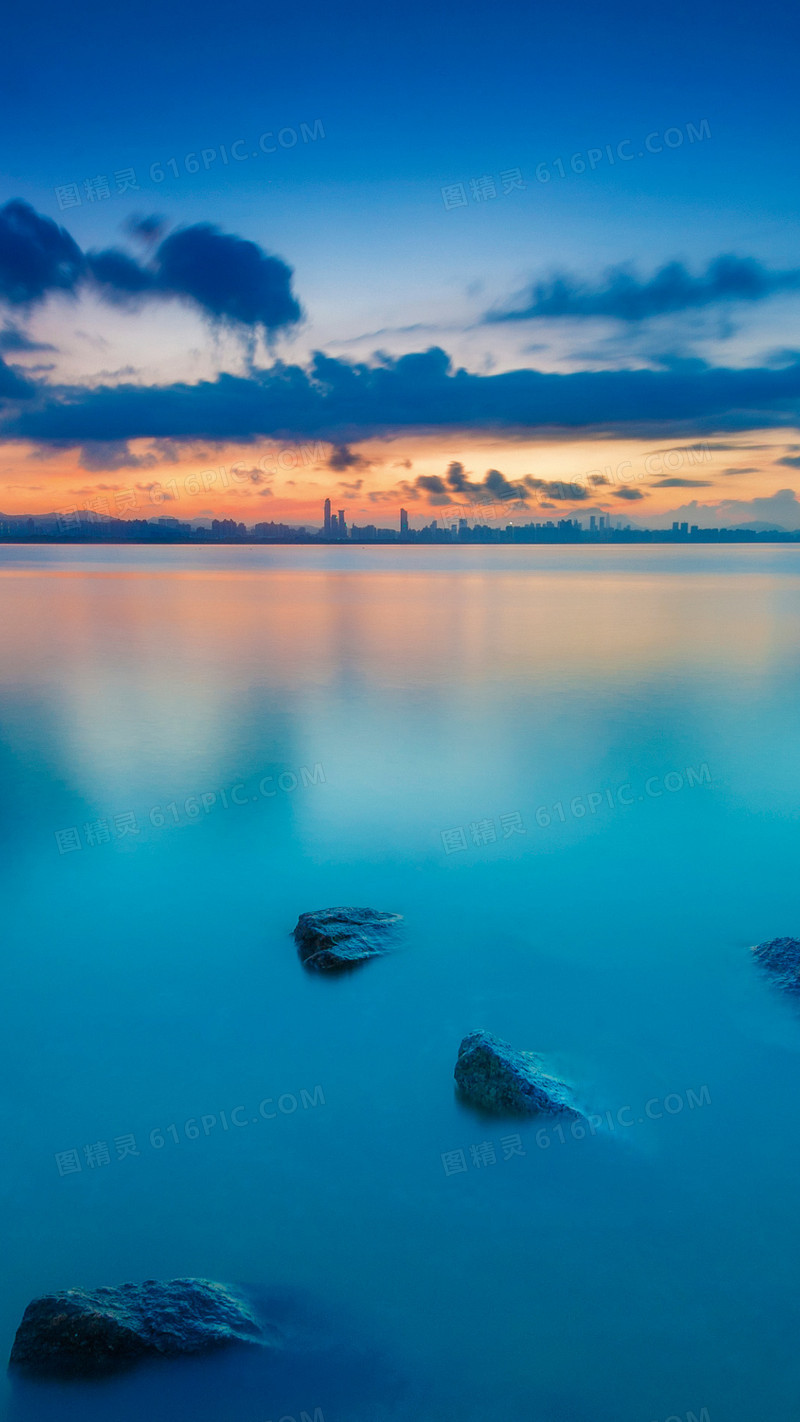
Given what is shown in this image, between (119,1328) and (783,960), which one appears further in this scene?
(783,960)

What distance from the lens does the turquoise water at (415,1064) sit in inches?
151

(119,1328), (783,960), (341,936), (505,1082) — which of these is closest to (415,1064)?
(505,1082)

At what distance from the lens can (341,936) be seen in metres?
7.35

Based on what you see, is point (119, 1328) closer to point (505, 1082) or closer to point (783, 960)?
point (505, 1082)

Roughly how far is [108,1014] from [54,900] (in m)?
2.51

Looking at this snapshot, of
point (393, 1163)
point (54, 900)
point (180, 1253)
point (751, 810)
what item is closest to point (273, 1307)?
point (180, 1253)

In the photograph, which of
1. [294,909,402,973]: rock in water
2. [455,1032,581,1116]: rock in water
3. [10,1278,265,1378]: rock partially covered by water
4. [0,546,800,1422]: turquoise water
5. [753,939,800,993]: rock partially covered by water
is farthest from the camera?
[294,909,402,973]: rock in water

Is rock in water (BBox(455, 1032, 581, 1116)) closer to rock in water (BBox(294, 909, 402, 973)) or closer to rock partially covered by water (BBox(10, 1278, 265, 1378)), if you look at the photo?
rock in water (BBox(294, 909, 402, 973))

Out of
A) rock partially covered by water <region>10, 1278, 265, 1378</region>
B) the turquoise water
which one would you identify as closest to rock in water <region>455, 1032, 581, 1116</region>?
the turquoise water

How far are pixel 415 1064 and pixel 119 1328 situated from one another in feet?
8.46

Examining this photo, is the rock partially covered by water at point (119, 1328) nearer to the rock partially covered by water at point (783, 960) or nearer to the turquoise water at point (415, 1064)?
the turquoise water at point (415, 1064)

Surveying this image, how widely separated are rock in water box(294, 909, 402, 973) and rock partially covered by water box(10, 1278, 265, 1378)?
322cm

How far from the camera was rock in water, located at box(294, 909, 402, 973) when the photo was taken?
7035mm

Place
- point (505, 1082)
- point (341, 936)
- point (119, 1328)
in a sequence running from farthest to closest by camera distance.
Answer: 1. point (341, 936)
2. point (505, 1082)
3. point (119, 1328)
